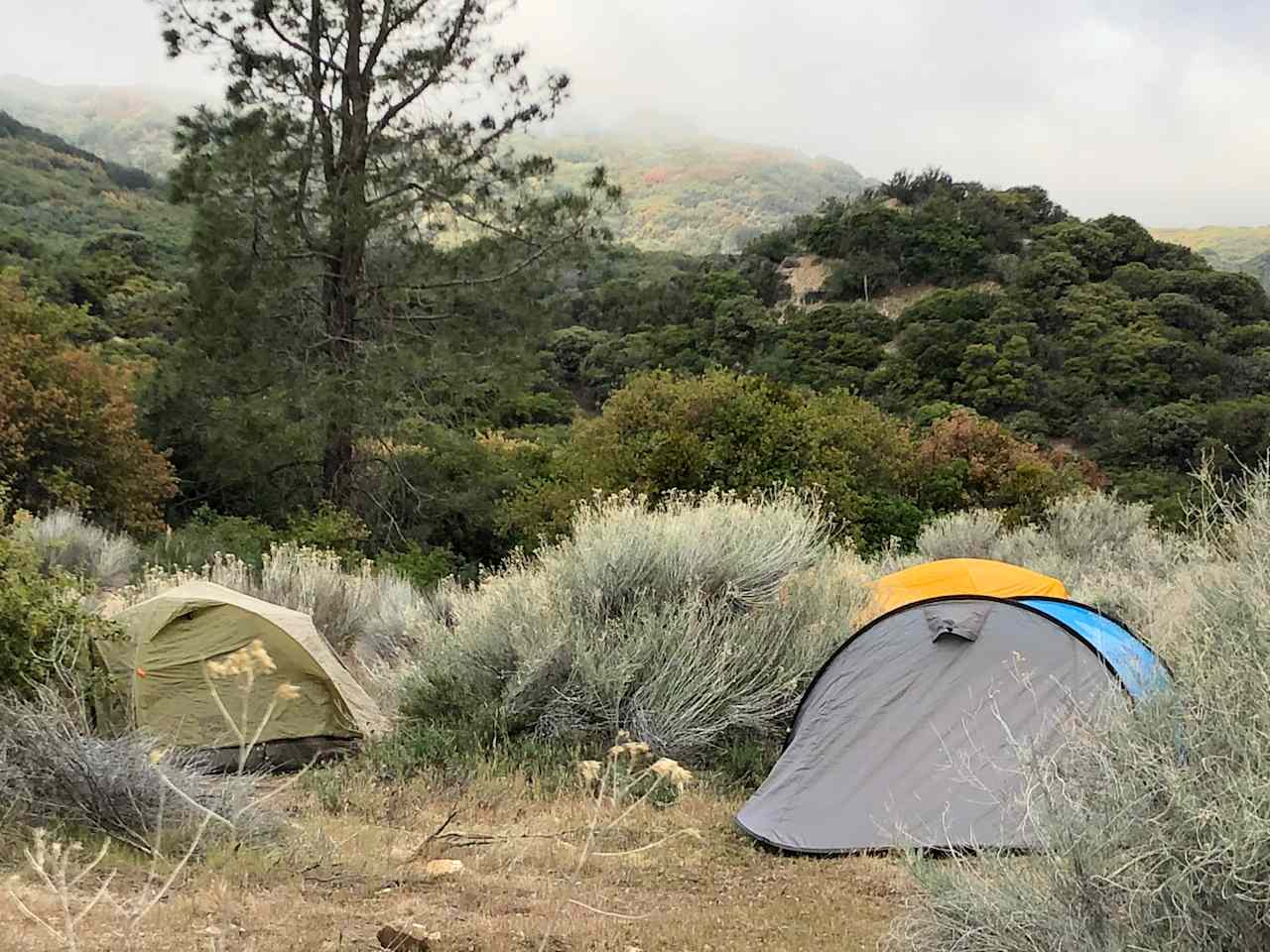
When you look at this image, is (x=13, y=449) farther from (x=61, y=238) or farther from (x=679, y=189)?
(x=679, y=189)

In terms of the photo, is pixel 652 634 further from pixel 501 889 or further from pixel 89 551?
pixel 89 551

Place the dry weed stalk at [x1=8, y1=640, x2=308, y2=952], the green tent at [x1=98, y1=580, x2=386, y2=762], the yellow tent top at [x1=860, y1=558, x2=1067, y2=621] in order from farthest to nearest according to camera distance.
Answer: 1. the yellow tent top at [x1=860, y1=558, x2=1067, y2=621]
2. the green tent at [x1=98, y1=580, x2=386, y2=762]
3. the dry weed stalk at [x1=8, y1=640, x2=308, y2=952]

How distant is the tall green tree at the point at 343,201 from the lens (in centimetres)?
1634

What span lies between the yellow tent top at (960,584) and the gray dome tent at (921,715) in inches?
71.3

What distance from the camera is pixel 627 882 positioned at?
484 centimetres

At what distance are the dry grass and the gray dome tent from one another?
31 cm

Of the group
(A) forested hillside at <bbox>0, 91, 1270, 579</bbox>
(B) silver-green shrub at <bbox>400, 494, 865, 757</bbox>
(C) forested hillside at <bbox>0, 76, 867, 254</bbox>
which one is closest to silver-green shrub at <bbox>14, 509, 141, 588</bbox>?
(A) forested hillside at <bbox>0, 91, 1270, 579</bbox>

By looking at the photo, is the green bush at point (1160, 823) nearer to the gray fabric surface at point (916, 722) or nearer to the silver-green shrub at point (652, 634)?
the gray fabric surface at point (916, 722)

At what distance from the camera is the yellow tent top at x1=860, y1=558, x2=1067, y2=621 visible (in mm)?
7996

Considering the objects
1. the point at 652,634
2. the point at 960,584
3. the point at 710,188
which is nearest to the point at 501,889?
the point at 652,634

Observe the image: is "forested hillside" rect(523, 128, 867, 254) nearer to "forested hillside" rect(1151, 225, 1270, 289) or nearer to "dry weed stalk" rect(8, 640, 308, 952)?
"forested hillside" rect(1151, 225, 1270, 289)

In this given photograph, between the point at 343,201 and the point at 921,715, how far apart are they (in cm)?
1350

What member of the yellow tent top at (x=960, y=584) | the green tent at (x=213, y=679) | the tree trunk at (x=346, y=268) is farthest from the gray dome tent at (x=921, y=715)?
the tree trunk at (x=346, y=268)

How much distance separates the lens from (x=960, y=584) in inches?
317
